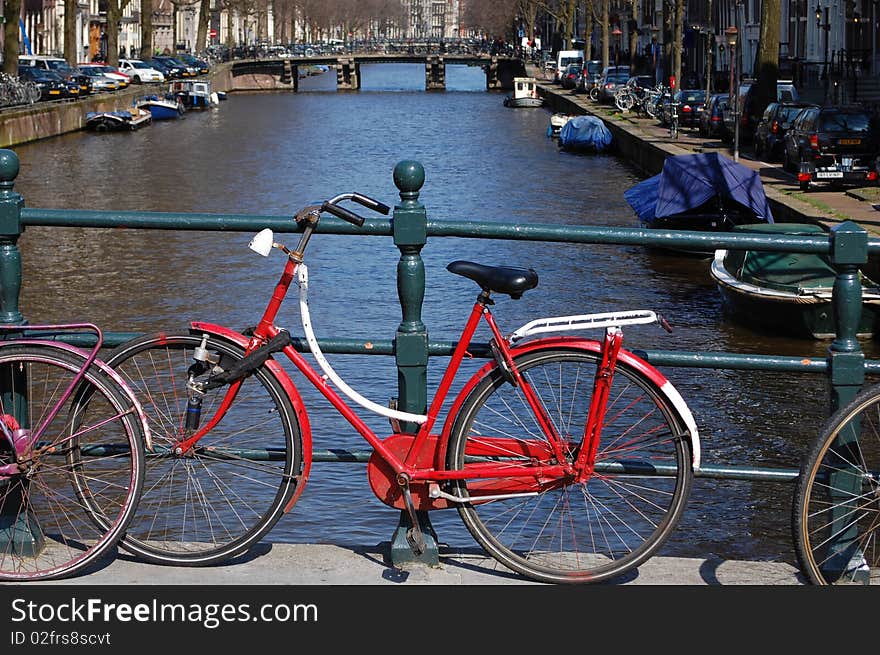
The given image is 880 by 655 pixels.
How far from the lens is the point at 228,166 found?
144 ft

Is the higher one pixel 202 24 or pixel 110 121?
pixel 202 24

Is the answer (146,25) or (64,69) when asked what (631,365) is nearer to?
(64,69)

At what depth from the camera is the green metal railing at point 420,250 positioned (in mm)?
5062

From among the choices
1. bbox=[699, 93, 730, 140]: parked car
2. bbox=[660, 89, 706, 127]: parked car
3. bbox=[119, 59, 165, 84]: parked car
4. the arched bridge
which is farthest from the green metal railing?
the arched bridge

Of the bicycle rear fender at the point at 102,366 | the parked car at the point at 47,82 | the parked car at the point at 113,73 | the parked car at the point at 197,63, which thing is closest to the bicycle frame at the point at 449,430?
the bicycle rear fender at the point at 102,366

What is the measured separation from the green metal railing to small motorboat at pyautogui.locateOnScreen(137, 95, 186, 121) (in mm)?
62716

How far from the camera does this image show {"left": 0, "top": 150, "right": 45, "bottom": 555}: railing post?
5164mm

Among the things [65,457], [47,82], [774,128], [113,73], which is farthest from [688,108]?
[65,457]

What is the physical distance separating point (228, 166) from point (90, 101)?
1556cm

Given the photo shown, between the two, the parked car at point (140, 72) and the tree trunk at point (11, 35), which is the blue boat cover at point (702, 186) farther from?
the parked car at point (140, 72)

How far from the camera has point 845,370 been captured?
5.09 meters

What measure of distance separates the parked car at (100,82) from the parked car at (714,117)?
99.0 feet

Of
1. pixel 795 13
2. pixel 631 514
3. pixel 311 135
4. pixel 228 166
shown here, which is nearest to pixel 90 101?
pixel 311 135

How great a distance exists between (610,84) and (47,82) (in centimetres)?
2263
